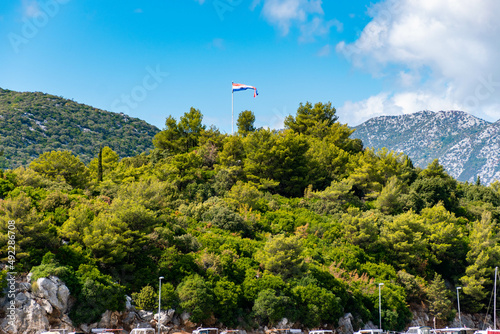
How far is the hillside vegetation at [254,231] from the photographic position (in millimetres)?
36188

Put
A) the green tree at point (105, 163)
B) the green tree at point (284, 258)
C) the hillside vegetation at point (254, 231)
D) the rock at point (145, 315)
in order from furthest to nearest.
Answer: the green tree at point (105, 163)
the green tree at point (284, 258)
the hillside vegetation at point (254, 231)
the rock at point (145, 315)

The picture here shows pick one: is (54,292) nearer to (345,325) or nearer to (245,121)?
(345,325)

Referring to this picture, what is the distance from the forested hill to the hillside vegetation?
42.3 meters

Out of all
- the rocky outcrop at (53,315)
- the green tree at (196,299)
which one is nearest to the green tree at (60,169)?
the rocky outcrop at (53,315)

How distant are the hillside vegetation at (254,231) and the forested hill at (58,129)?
139ft

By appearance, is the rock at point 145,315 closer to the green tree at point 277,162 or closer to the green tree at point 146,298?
the green tree at point 146,298

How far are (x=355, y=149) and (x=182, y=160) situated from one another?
30.3 m

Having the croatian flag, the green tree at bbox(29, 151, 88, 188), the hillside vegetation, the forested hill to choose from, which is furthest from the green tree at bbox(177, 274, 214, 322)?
the forested hill

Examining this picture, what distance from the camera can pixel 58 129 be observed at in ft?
399

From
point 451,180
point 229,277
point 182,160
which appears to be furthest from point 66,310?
point 451,180

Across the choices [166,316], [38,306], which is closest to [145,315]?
[166,316]

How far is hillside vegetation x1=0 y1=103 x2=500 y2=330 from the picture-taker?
36.2 metres

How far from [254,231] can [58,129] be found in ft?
283

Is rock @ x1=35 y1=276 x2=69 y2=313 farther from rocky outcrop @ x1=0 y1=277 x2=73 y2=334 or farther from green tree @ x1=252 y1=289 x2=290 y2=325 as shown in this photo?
green tree @ x1=252 y1=289 x2=290 y2=325
